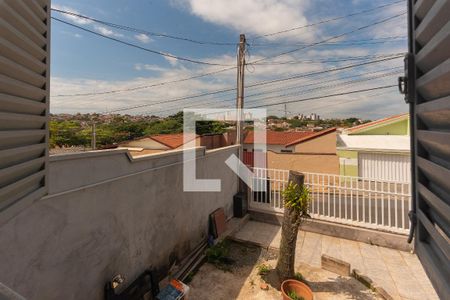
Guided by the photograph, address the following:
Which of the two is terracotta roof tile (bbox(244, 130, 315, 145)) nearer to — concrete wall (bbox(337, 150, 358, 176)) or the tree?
concrete wall (bbox(337, 150, 358, 176))

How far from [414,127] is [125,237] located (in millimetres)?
4039

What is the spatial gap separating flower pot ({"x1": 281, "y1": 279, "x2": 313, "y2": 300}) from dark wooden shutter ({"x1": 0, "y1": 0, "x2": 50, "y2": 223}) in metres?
4.11

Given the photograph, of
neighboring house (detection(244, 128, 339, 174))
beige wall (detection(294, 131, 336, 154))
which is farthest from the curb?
beige wall (detection(294, 131, 336, 154))

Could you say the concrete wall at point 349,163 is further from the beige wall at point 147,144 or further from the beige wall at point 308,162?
the beige wall at point 147,144

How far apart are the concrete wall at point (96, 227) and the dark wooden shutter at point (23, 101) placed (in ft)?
4.01

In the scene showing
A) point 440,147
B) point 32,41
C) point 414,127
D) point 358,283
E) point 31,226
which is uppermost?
point 32,41

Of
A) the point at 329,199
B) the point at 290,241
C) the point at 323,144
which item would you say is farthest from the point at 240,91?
the point at 323,144

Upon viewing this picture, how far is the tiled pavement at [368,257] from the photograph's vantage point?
475 centimetres

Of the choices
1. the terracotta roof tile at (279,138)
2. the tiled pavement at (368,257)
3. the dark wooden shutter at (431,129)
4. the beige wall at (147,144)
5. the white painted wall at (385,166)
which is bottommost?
the tiled pavement at (368,257)

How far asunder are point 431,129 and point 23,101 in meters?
2.14

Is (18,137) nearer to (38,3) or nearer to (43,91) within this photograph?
(43,91)

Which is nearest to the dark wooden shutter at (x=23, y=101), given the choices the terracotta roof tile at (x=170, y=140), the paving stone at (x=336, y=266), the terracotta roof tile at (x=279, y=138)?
the paving stone at (x=336, y=266)

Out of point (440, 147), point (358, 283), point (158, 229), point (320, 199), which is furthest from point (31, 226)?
point (320, 199)

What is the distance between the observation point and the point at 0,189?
3.80 feet
